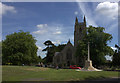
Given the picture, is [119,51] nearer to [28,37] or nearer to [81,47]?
[81,47]

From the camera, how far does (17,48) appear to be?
4225 centimetres

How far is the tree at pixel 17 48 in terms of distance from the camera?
41219mm

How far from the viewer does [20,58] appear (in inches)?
1649

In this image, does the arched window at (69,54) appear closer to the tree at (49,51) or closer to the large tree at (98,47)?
the tree at (49,51)

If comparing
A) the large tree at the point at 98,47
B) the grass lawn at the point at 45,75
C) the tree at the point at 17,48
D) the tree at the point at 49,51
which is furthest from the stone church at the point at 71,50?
the grass lawn at the point at 45,75

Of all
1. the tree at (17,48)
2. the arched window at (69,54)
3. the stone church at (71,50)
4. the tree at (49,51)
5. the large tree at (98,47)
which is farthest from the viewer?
the tree at (49,51)

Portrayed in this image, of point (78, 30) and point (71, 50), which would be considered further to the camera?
point (78, 30)

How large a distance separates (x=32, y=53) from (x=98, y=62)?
23.7m

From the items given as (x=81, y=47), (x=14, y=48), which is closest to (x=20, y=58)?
(x=14, y=48)

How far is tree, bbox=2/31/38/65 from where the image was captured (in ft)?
135

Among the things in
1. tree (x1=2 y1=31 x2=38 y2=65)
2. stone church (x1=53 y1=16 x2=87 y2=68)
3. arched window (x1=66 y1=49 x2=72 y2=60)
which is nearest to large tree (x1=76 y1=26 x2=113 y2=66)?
tree (x1=2 y1=31 x2=38 y2=65)

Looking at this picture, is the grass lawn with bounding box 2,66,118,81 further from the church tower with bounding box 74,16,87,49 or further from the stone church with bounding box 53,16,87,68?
the church tower with bounding box 74,16,87,49

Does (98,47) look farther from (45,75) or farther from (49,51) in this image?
(49,51)

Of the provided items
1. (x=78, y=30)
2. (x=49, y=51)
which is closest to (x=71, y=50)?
(x=78, y=30)
